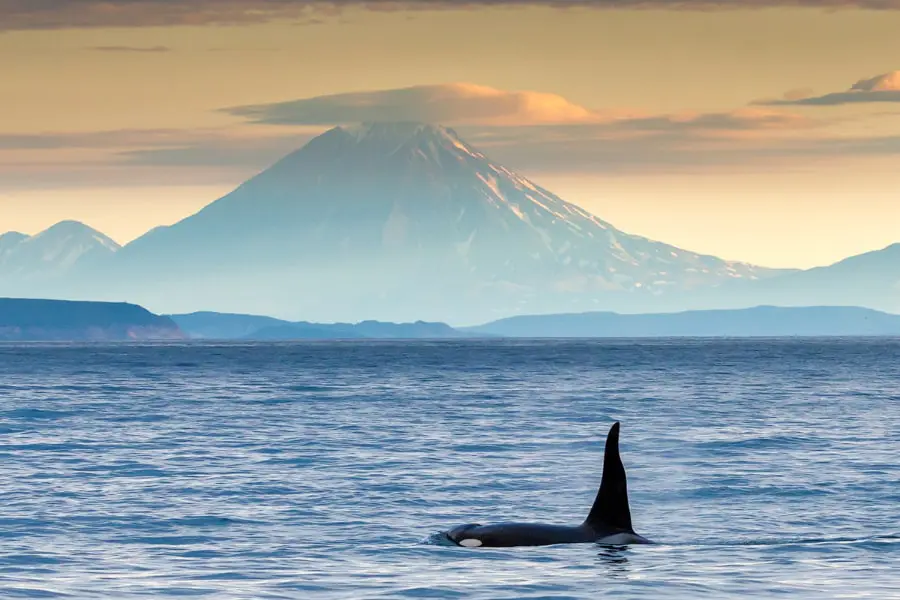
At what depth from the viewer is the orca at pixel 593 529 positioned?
25.5m

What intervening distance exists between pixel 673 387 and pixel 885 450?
5902cm

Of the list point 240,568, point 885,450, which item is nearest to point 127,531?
point 240,568

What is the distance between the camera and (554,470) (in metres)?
41.6

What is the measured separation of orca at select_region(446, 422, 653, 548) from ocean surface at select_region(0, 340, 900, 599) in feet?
1.57

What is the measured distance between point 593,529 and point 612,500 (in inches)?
23.2

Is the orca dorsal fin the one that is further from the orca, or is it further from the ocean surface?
the ocean surface

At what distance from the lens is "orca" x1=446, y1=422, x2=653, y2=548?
83.7ft

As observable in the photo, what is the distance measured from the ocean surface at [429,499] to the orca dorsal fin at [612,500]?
786mm

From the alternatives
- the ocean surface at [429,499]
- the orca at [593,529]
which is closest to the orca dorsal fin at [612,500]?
the orca at [593,529]

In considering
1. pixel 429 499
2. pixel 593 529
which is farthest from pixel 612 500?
pixel 429 499

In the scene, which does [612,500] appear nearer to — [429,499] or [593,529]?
[593,529]

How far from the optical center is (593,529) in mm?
26328

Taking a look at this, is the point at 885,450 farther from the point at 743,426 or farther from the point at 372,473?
the point at 372,473

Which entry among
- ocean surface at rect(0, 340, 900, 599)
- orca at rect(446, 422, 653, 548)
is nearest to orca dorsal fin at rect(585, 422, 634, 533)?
orca at rect(446, 422, 653, 548)
